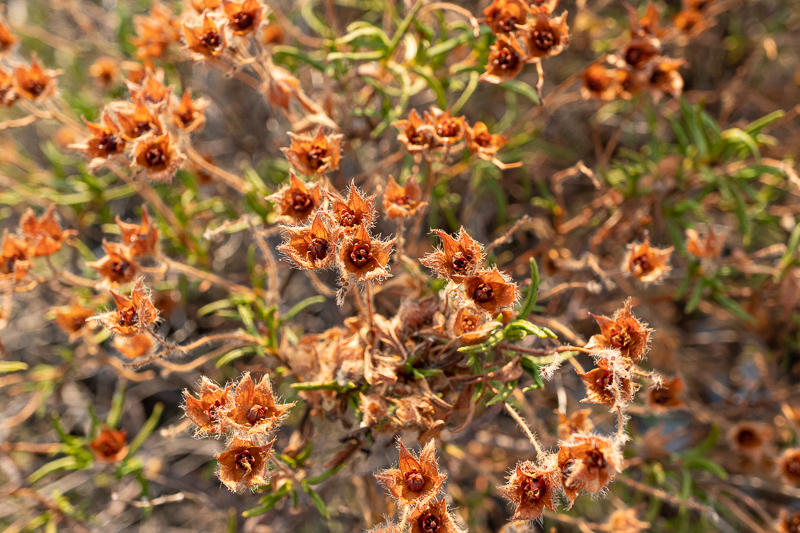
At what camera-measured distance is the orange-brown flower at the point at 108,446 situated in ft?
8.64

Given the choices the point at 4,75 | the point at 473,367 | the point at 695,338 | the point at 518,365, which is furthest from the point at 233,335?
the point at 695,338

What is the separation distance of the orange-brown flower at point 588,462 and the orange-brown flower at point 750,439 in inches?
65.6

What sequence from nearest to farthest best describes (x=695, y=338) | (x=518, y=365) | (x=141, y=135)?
(x=518, y=365) → (x=141, y=135) → (x=695, y=338)

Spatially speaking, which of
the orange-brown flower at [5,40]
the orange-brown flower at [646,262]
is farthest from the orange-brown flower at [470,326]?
the orange-brown flower at [5,40]

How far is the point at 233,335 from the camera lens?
215 centimetres

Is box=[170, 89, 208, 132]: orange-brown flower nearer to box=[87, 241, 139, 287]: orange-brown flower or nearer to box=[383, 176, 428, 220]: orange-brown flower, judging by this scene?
box=[87, 241, 139, 287]: orange-brown flower

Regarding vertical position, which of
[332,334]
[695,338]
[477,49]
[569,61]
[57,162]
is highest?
[477,49]

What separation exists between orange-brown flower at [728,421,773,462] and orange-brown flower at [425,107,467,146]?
7.29ft

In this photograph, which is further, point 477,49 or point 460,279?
point 477,49

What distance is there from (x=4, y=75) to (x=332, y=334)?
1849mm

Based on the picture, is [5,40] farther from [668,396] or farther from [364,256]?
[668,396]

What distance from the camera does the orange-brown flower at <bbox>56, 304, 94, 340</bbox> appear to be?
260 centimetres

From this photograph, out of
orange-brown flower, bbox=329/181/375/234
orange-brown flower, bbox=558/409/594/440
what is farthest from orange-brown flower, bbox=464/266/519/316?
orange-brown flower, bbox=558/409/594/440

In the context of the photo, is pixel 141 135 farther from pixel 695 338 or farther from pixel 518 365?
pixel 695 338
